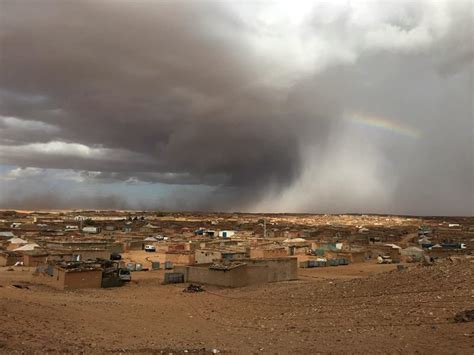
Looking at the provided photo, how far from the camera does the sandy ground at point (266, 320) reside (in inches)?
739

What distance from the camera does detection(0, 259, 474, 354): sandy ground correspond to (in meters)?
18.8

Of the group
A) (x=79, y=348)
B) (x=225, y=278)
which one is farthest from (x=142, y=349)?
(x=225, y=278)

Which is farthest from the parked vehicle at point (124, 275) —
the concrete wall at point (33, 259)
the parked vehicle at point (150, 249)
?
the parked vehicle at point (150, 249)

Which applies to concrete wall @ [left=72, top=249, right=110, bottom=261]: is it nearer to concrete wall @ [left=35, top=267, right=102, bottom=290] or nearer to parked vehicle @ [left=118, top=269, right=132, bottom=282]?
parked vehicle @ [left=118, top=269, right=132, bottom=282]

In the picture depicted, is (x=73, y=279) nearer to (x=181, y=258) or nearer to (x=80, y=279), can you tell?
(x=80, y=279)

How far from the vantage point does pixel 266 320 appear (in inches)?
1064

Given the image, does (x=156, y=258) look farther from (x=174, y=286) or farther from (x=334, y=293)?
(x=334, y=293)

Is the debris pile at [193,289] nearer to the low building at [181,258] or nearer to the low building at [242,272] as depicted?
the low building at [242,272]

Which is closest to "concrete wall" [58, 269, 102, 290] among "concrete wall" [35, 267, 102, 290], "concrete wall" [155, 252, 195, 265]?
"concrete wall" [35, 267, 102, 290]

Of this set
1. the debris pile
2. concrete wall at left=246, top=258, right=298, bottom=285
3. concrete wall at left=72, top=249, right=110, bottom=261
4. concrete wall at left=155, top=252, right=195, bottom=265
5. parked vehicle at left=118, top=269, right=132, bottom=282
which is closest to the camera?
the debris pile

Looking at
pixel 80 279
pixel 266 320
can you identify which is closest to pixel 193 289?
pixel 80 279

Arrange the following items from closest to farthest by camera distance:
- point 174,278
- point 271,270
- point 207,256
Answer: point 271,270, point 174,278, point 207,256

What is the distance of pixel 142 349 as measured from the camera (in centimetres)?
1828

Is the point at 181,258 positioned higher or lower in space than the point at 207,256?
lower
